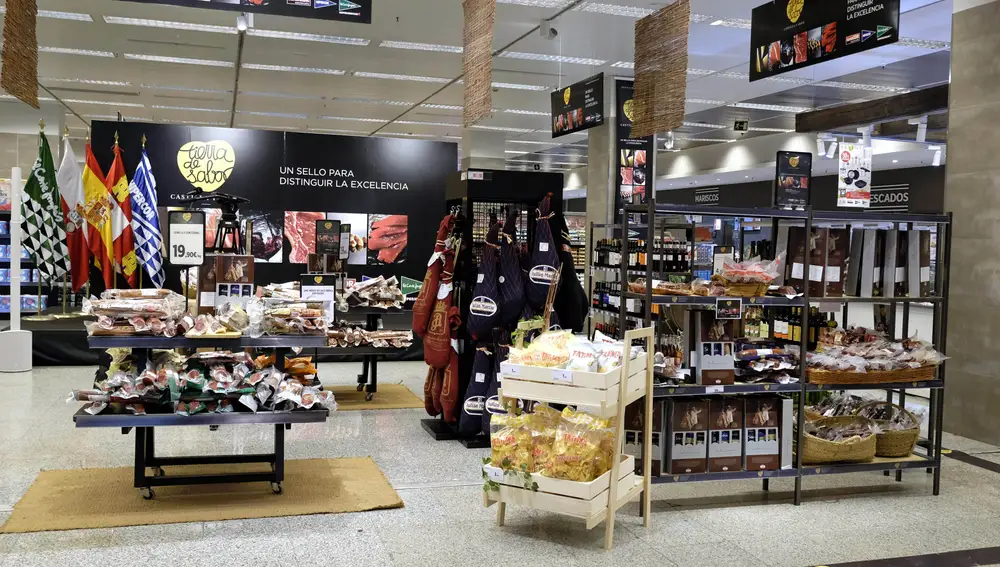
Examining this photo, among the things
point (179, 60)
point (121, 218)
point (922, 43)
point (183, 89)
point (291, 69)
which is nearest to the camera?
point (922, 43)

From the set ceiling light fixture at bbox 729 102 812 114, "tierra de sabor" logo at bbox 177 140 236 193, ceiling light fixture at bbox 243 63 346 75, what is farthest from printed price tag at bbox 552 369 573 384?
ceiling light fixture at bbox 729 102 812 114

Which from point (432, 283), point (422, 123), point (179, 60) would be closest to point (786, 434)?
point (432, 283)

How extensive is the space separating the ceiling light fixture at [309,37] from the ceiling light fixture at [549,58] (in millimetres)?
1705

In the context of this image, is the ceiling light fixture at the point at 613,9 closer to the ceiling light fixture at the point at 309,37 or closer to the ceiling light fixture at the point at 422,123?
the ceiling light fixture at the point at 309,37

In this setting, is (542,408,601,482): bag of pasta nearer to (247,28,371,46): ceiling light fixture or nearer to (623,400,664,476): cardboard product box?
(623,400,664,476): cardboard product box

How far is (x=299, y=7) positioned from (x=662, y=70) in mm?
2529

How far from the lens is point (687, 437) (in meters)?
A: 4.41

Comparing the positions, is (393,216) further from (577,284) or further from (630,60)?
(577,284)

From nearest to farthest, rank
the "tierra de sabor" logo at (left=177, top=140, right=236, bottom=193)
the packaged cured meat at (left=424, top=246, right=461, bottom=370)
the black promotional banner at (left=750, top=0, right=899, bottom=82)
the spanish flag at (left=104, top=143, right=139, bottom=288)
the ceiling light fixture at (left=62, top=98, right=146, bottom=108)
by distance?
the black promotional banner at (left=750, top=0, right=899, bottom=82), the packaged cured meat at (left=424, top=246, right=461, bottom=370), the spanish flag at (left=104, top=143, right=139, bottom=288), the "tierra de sabor" logo at (left=177, top=140, right=236, bottom=193), the ceiling light fixture at (left=62, top=98, right=146, bottom=108)

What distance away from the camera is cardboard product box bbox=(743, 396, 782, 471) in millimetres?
4496

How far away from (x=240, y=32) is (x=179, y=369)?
238 inches

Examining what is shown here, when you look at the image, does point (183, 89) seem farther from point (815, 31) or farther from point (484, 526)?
point (484, 526)

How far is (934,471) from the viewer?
478cm

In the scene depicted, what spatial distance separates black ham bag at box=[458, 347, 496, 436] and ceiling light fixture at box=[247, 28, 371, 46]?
5.24 meters
